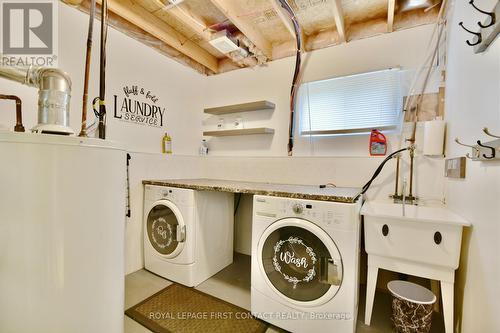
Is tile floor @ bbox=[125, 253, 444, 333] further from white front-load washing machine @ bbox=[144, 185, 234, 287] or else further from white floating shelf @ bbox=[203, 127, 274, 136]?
white floating shelf @ bbox=[203, 127, 274, 136]

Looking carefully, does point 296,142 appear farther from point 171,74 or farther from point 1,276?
point 1,276

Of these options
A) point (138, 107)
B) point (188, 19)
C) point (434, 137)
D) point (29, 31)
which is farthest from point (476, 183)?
point (29, 31)

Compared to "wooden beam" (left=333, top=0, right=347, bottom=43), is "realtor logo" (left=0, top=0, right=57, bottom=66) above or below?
below

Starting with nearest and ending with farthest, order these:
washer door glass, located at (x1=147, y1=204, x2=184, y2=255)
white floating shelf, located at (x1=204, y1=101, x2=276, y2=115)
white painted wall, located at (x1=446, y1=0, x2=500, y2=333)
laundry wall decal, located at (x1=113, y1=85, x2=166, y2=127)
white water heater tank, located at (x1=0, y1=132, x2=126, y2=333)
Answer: white water heater tank, located at (x1=0, y1=132, x2=126, y2=333), white painted wall, located at (x1=446, y1=0, x2=500, y2=333), washer door glass, located at (x1=147, y1=204, x2=184, y2=255), laundry wall decal, located at (x1=113, y1=85, x2=166, y2=127), white floating shelf, located at (x1=204, y1=101, x2=276, y2=115)

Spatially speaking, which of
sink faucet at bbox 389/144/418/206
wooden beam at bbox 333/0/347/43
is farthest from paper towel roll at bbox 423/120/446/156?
wooden beam at bbox 333/0/347/43

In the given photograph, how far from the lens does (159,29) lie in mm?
2223

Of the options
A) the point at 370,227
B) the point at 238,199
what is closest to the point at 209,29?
the point at 238,199

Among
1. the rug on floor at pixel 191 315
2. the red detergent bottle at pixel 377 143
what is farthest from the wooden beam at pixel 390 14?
the rug on floor at pixel 191 315

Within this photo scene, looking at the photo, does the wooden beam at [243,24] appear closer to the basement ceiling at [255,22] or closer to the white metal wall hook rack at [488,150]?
the basement ceiling at [255,22]

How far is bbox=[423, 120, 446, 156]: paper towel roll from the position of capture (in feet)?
5.47

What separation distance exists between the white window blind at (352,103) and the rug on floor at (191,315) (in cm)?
183

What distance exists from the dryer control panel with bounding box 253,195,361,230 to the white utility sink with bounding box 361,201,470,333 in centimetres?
20

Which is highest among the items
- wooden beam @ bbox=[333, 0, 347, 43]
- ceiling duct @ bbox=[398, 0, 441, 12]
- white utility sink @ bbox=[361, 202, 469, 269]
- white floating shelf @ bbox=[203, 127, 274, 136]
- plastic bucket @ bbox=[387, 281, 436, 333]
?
ceiling duct @ bbox=[398, 0, 441, 12]

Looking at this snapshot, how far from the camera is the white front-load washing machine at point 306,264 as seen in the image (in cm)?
129
